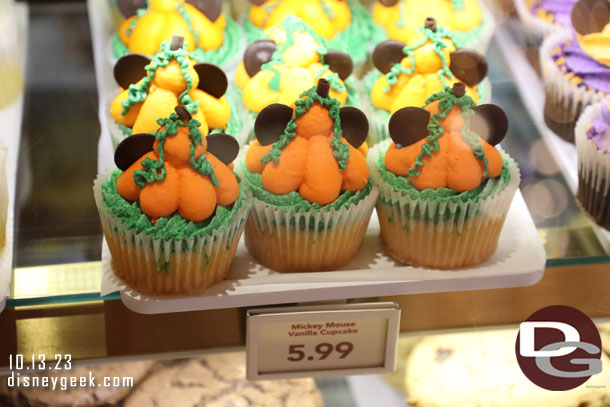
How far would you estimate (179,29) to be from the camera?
242 cm

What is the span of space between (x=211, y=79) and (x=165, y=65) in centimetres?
13

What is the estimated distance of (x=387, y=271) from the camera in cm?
197

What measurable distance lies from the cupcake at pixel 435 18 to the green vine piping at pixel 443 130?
76 cm

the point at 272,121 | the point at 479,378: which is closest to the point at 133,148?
the point at 272,121

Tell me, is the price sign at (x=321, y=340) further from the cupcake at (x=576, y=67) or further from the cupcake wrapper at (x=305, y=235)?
the cupcake at (x=576, y=67)

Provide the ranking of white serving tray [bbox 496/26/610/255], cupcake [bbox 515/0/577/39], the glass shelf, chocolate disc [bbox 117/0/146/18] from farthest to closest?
cupcake [bbox 515/0/577/39], chocolate disc [bbox 117/0/146/18], white serving tray [bbox 496/26/610/255], the glass shelf

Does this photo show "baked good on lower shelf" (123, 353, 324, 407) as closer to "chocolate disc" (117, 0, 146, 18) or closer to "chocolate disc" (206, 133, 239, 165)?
"chocolate disc" (206, 133, 239, 165)

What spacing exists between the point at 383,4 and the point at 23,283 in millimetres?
1475

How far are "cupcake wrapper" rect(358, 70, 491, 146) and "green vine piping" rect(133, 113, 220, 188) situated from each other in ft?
1.87

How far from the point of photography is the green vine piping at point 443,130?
183 centimetres


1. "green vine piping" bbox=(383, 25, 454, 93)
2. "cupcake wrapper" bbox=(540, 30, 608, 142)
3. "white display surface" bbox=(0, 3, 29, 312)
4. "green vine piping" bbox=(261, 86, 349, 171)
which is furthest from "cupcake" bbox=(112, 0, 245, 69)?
"cupcake wrapper" bbox=(540, 30, 608, 142)

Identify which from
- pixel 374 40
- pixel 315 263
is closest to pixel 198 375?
pixel 315 263

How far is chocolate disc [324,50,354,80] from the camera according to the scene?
2213mm

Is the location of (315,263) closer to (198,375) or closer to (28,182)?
(198,375)
